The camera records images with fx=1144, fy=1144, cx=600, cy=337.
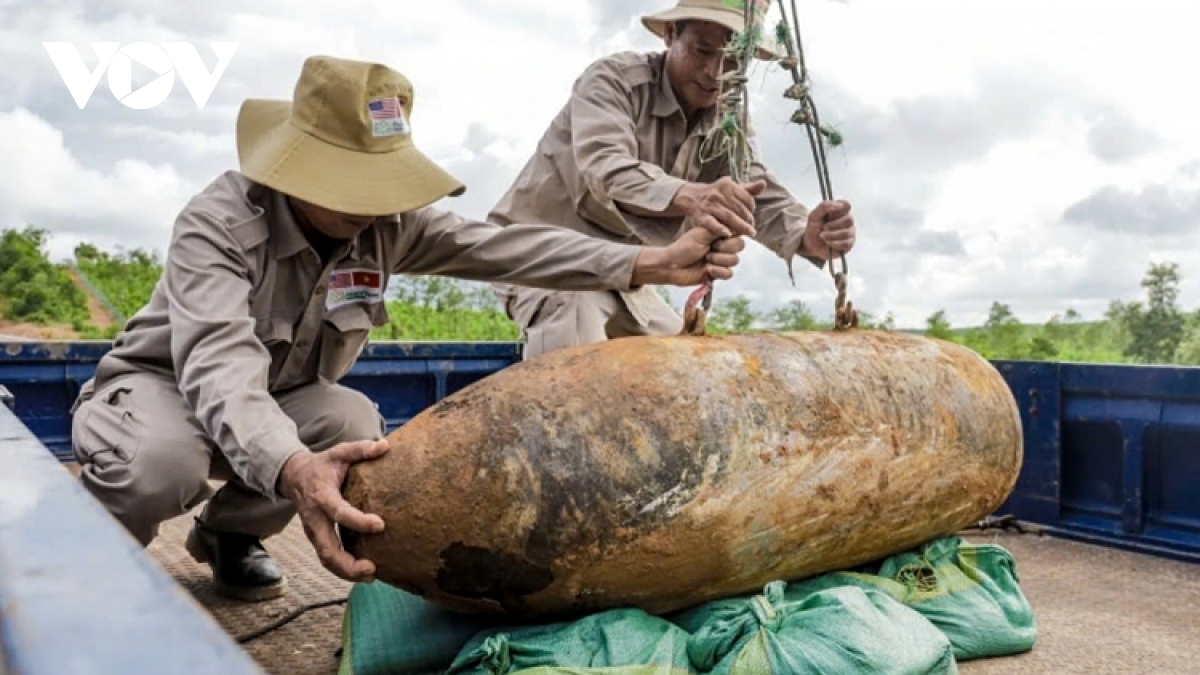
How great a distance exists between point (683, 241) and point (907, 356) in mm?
641

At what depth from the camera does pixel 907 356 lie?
109 inches

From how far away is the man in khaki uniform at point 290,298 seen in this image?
6.81 ft

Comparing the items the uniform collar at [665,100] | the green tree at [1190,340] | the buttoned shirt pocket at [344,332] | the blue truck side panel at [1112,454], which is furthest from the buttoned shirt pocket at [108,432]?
the green tree at [1190,340]

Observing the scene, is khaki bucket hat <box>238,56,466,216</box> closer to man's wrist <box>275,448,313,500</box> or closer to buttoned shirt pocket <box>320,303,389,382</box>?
buttoned shirt pocket <box>320,303,389,382</box>

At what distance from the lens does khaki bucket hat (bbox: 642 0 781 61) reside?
320 cm

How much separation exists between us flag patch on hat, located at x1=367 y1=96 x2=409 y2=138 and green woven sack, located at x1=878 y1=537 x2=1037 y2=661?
1.47 meters

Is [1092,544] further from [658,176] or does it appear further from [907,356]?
[658,176]

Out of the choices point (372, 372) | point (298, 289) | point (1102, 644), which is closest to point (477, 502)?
point (298, 289)

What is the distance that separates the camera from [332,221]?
2443mm

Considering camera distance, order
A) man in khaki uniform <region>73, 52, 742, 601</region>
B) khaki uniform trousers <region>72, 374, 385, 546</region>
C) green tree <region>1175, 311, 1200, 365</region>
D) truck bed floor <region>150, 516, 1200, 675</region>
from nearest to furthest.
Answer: man in khaki uniform <region>73, 52, 742, 601</region>, khaki uniform trousers <region>72, 374, 385, 546</region>, truck bed floor <region>150, 516, 1200, 675</region>, green tree <region>1175, 311, 1200, 365</region>

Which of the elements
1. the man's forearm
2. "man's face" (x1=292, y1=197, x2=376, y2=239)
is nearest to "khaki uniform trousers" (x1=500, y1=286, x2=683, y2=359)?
the man's forearm

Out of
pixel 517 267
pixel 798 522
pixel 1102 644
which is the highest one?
pixel 517 267

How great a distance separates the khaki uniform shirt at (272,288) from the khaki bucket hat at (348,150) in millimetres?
157

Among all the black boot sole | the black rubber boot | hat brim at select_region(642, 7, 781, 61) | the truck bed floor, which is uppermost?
hat brim at select_region(642, 7, 781, 61)
